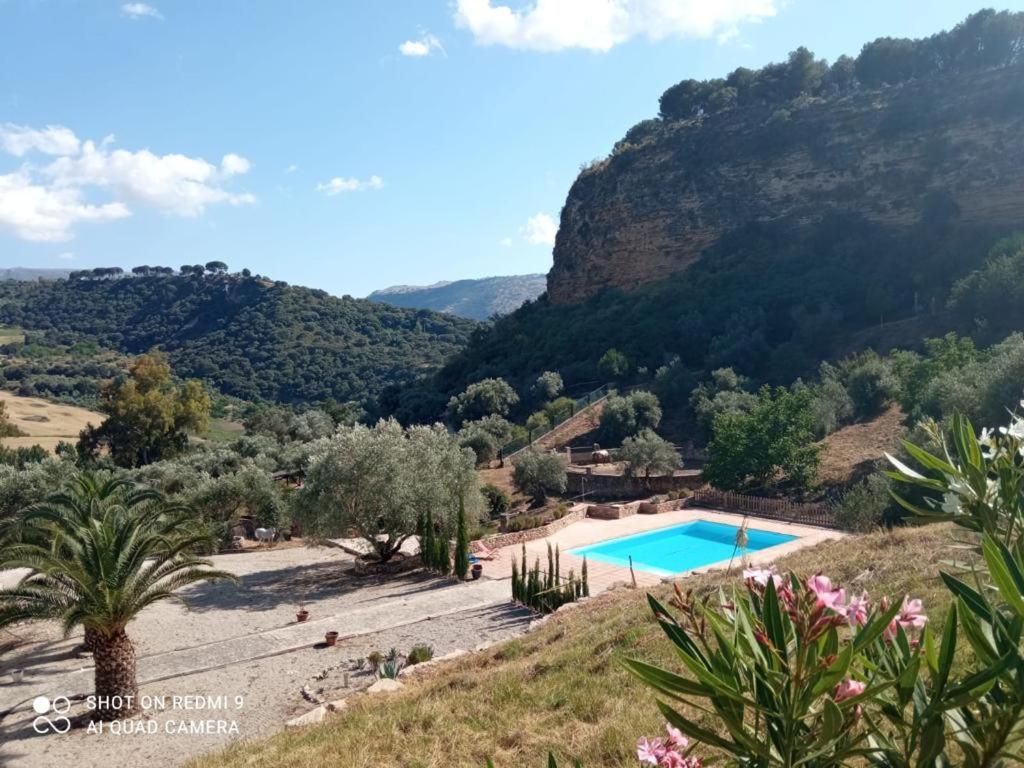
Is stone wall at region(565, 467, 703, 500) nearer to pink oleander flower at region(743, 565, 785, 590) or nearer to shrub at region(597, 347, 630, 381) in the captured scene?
shrub at region(597, 347, 630, 381)

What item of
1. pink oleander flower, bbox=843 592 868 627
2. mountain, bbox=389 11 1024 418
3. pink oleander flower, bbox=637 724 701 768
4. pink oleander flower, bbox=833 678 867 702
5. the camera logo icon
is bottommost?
the camera logo icon

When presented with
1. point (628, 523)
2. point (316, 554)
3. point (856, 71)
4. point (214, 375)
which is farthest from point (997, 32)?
point (214, 375)

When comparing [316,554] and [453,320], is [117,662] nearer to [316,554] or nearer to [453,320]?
[316,554]

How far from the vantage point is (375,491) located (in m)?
14.7

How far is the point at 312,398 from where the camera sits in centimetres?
5975

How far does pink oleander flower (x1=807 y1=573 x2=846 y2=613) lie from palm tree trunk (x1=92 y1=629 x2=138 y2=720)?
911 cm

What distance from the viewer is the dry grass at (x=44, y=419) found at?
37.9 metres

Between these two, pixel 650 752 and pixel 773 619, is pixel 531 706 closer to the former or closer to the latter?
pixel 650 752

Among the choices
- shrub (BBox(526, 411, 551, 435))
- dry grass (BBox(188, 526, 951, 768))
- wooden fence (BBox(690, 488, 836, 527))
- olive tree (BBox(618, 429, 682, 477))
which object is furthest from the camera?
shrub (BBox(526, 411, 551, 435))

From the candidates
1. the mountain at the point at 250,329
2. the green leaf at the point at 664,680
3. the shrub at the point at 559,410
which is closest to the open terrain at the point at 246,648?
the green leaf at the point at 664,680

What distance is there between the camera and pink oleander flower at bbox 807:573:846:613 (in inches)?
55.5

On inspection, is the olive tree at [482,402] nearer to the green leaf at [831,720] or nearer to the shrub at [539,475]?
the shrub at [539,475]

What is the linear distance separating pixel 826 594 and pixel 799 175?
5209cm

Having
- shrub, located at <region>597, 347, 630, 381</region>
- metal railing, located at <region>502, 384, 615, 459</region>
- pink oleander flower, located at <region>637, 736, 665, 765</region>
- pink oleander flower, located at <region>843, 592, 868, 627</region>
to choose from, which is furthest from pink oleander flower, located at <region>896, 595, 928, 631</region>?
shrub, located at <region>597, 347, 630, 381</region>
